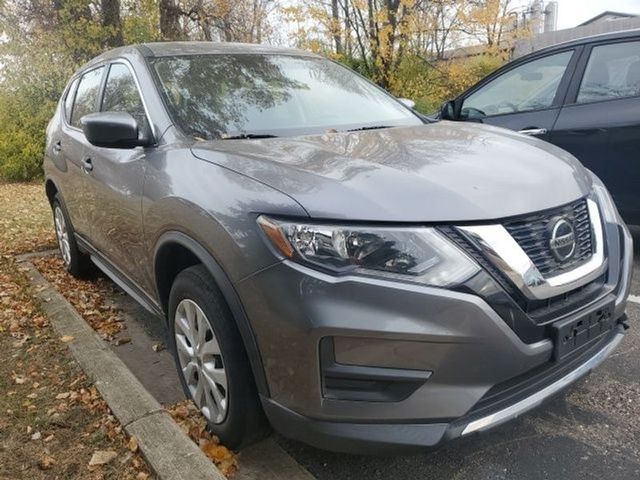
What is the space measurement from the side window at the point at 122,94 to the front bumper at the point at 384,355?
1.46 metres

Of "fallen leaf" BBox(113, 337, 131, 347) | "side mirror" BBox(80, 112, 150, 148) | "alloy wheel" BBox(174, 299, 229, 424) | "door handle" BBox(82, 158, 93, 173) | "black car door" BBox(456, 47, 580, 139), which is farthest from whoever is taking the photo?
"black car door" BBox(456, 47, 580, 139)

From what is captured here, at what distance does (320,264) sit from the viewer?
1784mm

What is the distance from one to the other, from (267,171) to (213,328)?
625mm

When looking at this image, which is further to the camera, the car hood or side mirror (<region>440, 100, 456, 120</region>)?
side mirror (<region>440, 100, 456, 120</region>)

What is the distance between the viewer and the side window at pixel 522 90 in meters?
4.65

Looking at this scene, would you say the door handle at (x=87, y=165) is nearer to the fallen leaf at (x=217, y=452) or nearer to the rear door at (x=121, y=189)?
the rear door at (x=121, y=189)

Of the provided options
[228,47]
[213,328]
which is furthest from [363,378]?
[228,47]

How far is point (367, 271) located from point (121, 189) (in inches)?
66.3

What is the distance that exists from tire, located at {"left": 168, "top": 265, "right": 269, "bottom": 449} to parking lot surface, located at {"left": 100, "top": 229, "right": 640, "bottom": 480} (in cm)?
33

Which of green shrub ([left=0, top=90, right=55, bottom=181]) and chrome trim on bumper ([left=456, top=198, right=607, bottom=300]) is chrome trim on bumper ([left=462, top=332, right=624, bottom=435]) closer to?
chrome trim on bumper ([left=456, top=198, right=607, bottom=300])

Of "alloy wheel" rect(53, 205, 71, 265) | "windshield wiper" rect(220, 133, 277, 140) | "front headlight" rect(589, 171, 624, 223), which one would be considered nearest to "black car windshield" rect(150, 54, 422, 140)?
"windshield wiper" rect(220, 133, 277, 140)

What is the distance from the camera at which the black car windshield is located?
2723 millimetres

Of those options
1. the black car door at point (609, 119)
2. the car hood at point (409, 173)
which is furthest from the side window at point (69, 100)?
the black car door at point (609, 119)

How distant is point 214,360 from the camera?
2.28m
